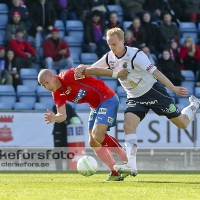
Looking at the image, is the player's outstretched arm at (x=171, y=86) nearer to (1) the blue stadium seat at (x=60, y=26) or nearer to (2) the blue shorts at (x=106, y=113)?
(2) the blue shorts at (x=106, y=113)

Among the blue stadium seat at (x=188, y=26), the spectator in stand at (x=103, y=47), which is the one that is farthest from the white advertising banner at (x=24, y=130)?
the blue stadium seat at (x=188, y=26)

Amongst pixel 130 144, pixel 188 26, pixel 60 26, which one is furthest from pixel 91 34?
pixel 130 144

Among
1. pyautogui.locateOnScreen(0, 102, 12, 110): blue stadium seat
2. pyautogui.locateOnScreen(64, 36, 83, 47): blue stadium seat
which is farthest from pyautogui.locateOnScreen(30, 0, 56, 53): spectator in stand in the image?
pyautogui.locateOnScreen(0, 102, 12, 110): blue stadium seat

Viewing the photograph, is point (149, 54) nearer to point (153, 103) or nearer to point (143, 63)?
point (153, 103)

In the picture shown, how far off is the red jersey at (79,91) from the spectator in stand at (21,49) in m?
8.27

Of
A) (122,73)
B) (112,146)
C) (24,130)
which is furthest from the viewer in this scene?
(24,130)

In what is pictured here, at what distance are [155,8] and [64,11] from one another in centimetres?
295

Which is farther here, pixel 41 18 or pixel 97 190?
pixel 41 18

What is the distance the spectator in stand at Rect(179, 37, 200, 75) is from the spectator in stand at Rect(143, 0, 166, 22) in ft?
5.90

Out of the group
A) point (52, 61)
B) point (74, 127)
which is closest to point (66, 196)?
point (74, 127)

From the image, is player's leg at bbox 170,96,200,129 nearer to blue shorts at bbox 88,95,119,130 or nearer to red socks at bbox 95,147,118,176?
blue shorts at bbox 88,95,119,130

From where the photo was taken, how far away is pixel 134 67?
1007cm

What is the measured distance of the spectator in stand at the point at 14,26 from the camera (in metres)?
18.9

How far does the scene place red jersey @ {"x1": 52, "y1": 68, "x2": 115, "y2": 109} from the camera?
10055 mm
